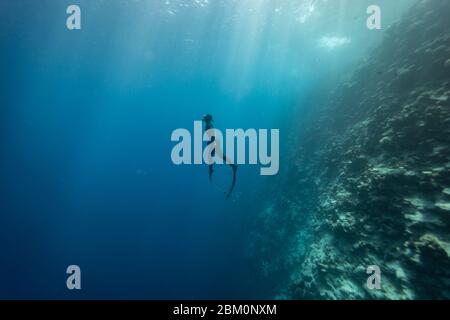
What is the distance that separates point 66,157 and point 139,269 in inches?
2287

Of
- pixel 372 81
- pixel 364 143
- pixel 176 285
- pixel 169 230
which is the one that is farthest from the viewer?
pixel 169 230

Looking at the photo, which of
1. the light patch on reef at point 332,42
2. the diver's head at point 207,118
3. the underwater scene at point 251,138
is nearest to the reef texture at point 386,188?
the underwater scene at point 251,138

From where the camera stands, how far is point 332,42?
1087 inches

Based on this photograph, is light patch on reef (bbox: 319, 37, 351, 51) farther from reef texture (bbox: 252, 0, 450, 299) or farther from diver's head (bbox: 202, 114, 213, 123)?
diver's head (bbox: 202, 114, 213, 123)

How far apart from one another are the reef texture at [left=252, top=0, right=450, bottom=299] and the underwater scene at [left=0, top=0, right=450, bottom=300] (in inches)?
1.9

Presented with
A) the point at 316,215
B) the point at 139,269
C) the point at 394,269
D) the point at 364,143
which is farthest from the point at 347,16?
the point at 139,269

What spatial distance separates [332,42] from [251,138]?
24.8 m

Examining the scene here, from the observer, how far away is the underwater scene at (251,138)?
638 cm

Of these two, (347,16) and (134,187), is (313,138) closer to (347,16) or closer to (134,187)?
(347,16)

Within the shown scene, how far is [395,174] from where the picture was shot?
662 centimetres

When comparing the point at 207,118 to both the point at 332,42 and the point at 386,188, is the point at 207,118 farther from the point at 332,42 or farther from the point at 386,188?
the point at 332,42

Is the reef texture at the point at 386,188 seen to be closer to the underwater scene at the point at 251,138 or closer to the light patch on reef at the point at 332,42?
the underwater scene at the point at 251,138

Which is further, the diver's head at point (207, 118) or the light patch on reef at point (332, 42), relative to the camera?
the light patch on reef at point (332, 42)

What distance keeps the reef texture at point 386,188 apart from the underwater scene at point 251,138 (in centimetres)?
5
